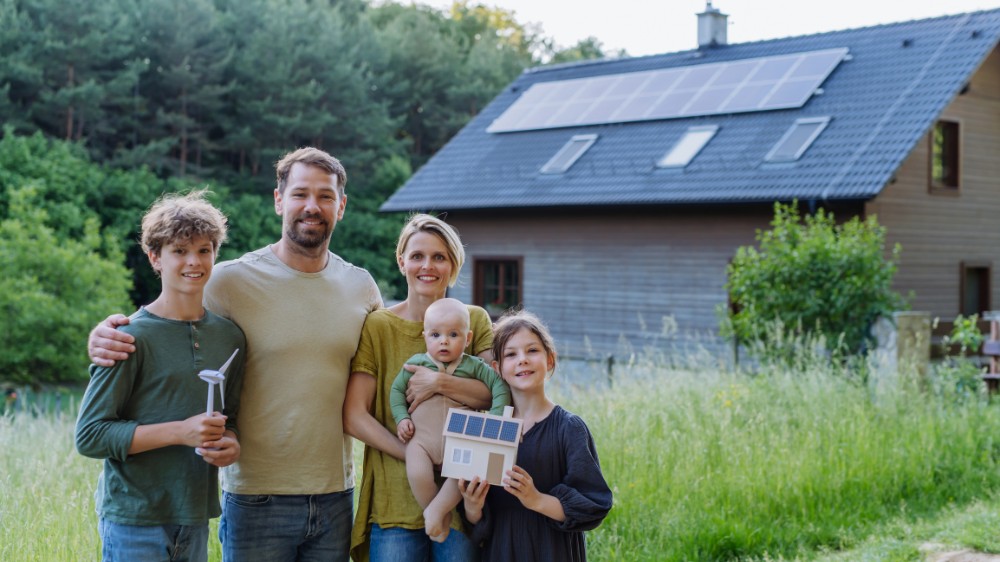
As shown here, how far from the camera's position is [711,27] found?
2425 centimetres

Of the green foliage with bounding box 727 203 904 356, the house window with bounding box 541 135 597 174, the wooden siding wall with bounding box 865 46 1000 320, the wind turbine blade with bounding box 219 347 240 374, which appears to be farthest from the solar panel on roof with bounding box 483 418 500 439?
the house window with bounding box 541 135 597 174

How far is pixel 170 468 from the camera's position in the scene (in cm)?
355

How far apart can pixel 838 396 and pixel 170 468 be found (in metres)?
6.87

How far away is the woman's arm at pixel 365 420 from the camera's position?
3.73m

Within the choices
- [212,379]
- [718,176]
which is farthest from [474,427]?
[718,176]

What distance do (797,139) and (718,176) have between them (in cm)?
158

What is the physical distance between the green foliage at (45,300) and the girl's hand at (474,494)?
72.1 ft

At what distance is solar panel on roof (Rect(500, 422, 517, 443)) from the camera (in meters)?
3.53

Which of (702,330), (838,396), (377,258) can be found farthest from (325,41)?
(838,396)


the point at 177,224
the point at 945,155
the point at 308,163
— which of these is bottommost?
the point at 177,224

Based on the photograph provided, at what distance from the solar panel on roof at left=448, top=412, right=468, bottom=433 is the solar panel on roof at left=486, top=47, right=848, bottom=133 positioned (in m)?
17.8

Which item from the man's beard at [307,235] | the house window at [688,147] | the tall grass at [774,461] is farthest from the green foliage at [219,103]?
the man's beard at [307,235]

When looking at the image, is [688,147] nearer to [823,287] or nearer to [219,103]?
[823,287]

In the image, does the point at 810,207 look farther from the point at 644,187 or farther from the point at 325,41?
the point at 325,41
